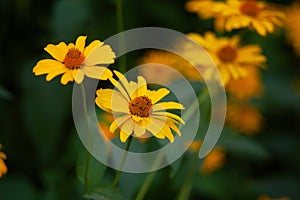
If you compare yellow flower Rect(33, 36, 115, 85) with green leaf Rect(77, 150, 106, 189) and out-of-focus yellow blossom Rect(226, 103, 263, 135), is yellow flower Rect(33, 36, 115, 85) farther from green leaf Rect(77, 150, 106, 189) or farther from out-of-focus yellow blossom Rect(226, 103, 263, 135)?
out-of-focus yellow blossom Rect(226, 103, 263, 135)

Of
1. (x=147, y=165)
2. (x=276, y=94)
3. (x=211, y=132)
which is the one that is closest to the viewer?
(x=147, y=165)

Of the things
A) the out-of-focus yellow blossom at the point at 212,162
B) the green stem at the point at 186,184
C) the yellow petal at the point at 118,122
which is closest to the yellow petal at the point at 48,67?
the yellow petal at the point at 118,122

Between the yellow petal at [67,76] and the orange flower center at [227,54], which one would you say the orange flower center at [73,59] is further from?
the orange flower center at [227,54]

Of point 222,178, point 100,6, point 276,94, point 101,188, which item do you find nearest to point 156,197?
point 222,178

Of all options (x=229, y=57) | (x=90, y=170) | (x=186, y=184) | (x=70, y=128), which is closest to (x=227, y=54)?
(x=229, y=57)

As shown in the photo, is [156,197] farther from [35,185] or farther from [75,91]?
[75,91]

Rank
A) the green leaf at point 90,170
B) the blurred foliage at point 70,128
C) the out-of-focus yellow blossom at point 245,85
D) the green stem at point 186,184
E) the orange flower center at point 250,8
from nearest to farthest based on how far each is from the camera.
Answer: the green leaf at point 90,170
the green stem at point 186,184
the orange flower center at point 250,8
the blurred foliage at point 70,128
the out-of-focus yellow blossom at point 245,85
